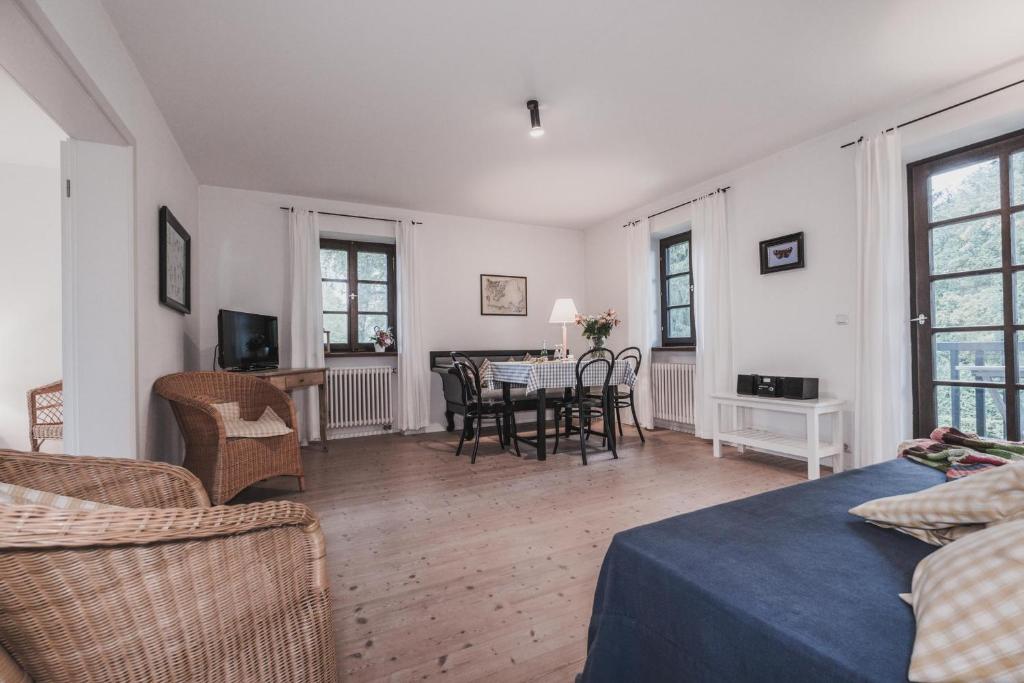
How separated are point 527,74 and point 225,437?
2770mm

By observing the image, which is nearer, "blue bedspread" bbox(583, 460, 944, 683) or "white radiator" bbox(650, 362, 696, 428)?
"blue bedspread" bbox(583, 460, 944, 683)

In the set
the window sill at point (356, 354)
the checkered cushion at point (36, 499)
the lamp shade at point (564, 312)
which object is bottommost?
the checkered cushion at point (36, 499)

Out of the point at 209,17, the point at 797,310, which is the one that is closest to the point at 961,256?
the point at 797,310

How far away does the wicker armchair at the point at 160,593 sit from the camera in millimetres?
672

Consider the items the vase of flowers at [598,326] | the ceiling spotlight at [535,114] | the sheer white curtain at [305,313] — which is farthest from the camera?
the sheer white curtain at [305,313]

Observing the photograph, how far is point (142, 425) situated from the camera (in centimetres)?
257

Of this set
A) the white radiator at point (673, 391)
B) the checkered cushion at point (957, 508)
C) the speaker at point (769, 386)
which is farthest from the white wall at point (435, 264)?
the checkered cushion at point (957, 508)

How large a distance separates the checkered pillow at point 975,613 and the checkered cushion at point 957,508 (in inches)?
7.8

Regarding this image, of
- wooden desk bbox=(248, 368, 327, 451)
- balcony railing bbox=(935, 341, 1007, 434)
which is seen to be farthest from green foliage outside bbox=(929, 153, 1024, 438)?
wooden desk bbox=(248, 368, 327, 451)

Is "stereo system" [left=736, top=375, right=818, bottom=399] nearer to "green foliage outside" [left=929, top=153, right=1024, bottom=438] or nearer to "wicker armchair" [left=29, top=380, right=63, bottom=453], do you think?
"green foliage outside" [left=929, top=153, right=1024, bottom=438]

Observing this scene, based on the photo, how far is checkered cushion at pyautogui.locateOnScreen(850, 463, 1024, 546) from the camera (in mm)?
887

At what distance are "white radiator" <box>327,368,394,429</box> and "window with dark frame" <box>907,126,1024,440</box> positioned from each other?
15.7 feet

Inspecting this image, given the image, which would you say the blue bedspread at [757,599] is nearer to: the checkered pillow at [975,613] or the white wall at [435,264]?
the checkered pillow at [975,613]

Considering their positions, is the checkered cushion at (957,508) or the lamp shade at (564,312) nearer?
the checkered cushion at (957,508)
